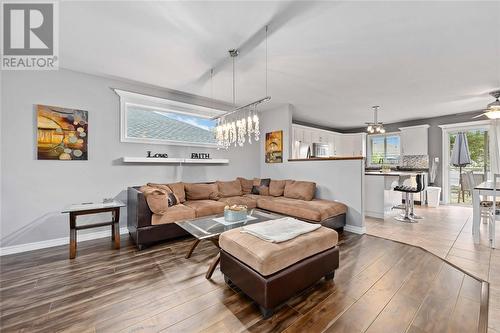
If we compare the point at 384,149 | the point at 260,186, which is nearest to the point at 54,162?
the point at 260,186

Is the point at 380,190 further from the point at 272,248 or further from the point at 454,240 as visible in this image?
the point at 272,248

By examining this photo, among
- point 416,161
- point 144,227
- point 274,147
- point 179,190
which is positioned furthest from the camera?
point 416,161

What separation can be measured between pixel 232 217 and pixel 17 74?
3711 mm

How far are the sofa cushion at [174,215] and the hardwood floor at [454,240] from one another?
321 centimetres

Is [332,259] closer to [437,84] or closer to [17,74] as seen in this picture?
[437,84]

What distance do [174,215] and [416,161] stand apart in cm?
755

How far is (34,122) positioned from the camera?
3.07m

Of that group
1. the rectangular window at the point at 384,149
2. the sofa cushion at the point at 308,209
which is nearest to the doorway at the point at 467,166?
the rectangular window at the point at 384,149

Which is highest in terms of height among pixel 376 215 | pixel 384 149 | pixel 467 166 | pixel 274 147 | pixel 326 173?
pixel 384 149

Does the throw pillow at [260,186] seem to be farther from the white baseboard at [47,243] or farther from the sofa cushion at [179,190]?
the white baseboard at [47,243]

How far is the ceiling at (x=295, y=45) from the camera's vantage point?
6.68 ft

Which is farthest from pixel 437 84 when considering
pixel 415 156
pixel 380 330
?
pixel 380 330

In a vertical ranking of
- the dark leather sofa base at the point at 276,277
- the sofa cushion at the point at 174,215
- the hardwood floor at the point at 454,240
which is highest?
the sofa cushion at the point at 174,215

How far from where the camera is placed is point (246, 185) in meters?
5.21
